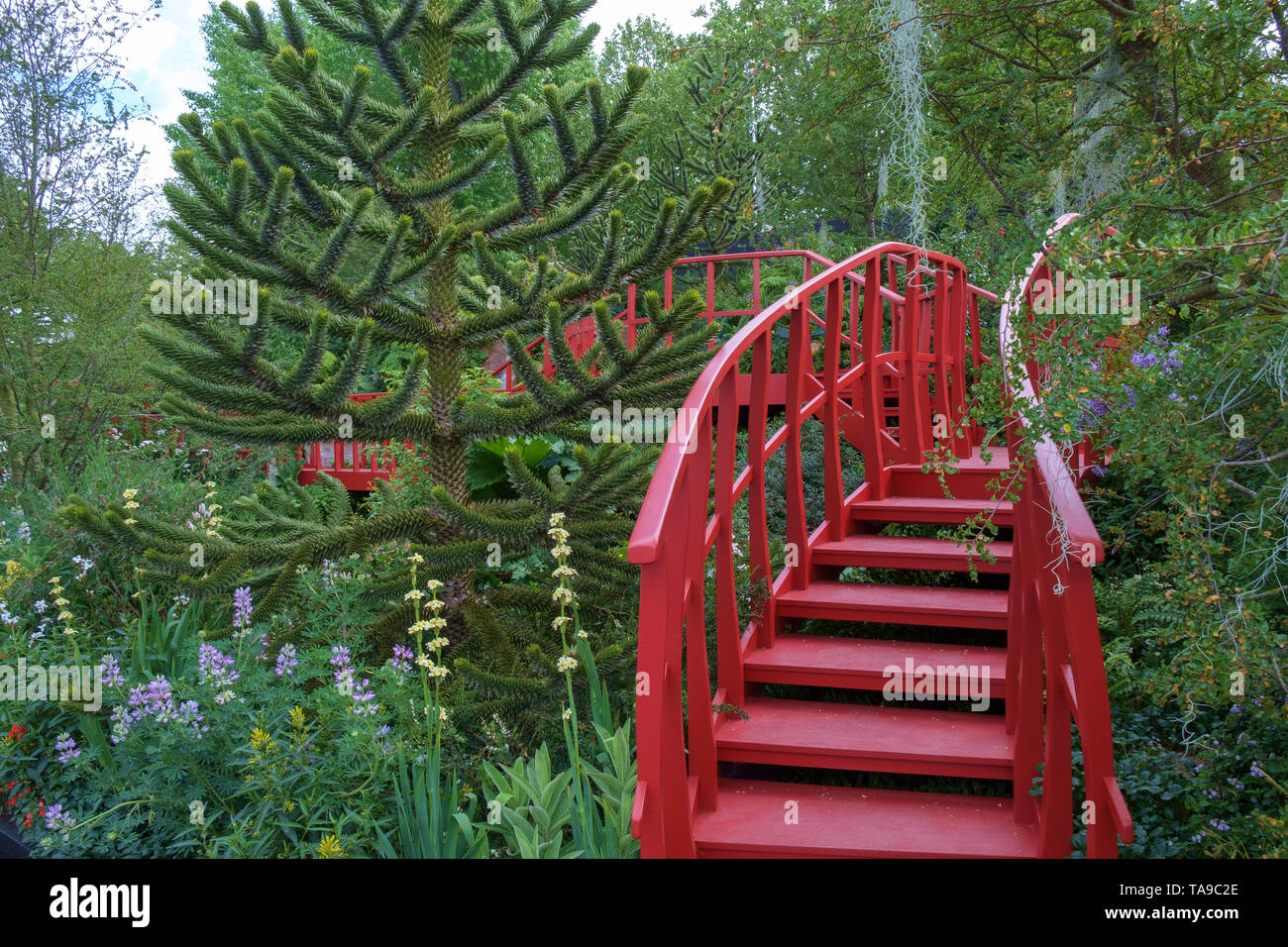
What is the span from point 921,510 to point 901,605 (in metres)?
1.01

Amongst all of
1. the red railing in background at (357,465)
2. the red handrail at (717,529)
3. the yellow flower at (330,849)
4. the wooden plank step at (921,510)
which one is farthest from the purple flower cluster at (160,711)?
the red railing in background at (357,465)

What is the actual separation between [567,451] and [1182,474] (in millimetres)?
6430

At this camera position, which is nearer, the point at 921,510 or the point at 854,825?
the point at 854,825

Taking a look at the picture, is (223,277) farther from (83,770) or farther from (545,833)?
(545,833)

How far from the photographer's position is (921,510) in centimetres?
533

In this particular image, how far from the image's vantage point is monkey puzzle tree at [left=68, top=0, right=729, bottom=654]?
15.9 ft

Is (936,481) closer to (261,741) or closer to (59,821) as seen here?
(261,741)

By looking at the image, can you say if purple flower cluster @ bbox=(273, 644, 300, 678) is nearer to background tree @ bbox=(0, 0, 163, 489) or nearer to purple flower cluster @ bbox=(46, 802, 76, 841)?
purple flower cluster @ bbox=(46, 802, 76, 841)

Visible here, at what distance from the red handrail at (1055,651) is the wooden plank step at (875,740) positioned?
142 millimetres

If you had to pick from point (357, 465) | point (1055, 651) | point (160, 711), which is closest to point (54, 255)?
point (357, 465)

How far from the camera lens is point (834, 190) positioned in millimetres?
21641

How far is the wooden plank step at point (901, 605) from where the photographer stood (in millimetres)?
4398

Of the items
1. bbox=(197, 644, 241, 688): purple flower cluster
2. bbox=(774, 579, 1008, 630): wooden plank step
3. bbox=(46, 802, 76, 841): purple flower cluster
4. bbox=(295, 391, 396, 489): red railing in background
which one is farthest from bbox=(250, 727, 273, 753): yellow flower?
bbox=(295, 391, 396, 489): red railing in background
